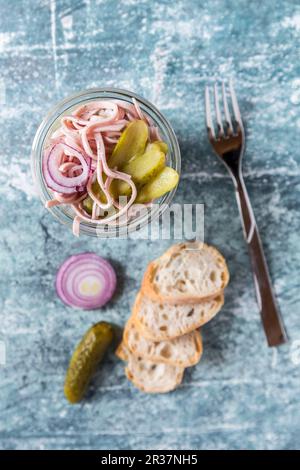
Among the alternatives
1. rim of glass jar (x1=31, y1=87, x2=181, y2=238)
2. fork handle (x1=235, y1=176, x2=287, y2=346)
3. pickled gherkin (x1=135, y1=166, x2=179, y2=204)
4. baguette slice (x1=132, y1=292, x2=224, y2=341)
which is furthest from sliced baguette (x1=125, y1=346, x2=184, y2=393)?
pickled gherkin (x1=135, y1=166, x2=179, y2=204)

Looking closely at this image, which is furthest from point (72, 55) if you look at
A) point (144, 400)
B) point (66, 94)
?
point (144, 400)

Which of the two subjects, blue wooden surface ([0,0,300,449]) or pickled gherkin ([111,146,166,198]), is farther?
blue wooden surface ([0,0,300,449])

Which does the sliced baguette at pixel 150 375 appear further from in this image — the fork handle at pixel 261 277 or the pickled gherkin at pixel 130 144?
the pickled gherkin at pixel 130 144

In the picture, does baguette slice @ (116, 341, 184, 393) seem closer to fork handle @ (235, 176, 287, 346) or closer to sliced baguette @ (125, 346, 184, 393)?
sliced baguette @ (125, 346, 184, 393)

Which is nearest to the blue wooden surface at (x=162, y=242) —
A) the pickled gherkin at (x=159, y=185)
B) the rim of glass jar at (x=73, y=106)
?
the rim of glass jar at (x=73, y=106)

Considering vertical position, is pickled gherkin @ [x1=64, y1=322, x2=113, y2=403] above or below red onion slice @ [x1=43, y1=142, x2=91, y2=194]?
below
